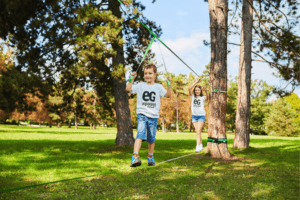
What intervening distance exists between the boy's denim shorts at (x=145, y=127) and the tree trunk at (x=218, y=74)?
6050 millimetres

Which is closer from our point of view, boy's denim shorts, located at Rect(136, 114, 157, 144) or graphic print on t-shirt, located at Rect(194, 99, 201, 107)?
boy's denim shorts, located at Rect(136, 114, 157, 144)

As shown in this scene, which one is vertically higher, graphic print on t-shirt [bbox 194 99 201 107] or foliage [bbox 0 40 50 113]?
foliage [bbox 0 40 50 113]

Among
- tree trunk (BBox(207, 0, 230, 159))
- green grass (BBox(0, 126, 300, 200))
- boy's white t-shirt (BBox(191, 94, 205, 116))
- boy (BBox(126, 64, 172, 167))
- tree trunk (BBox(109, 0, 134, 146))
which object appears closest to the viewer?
boy (BBox(126, 64, 172, 167))

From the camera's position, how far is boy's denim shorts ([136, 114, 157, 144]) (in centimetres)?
433

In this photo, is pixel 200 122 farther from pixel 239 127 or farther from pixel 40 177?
pixel 239 127

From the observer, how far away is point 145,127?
4.36m

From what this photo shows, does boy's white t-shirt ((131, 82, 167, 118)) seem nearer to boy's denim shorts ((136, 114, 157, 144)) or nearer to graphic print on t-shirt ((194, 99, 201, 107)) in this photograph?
boy's denim shorts ((136, 114, 157, 144))

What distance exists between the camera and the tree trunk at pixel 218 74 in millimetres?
10117

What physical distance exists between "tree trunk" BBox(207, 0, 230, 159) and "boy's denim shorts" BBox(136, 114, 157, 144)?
238 inches

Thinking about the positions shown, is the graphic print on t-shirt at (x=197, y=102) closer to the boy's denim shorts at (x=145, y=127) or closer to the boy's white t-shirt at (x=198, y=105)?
the boy's white t-shirt at (x=198, y=105)

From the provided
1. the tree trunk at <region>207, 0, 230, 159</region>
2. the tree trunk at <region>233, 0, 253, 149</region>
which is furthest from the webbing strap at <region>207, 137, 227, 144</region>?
the tree trunk at <region>233, 0, 253, 149</region>

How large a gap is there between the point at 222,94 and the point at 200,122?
3104 millimetres

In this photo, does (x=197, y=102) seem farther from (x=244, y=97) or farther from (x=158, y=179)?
(x=244, y=97)

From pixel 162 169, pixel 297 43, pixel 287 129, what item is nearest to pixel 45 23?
pixel 162 169
